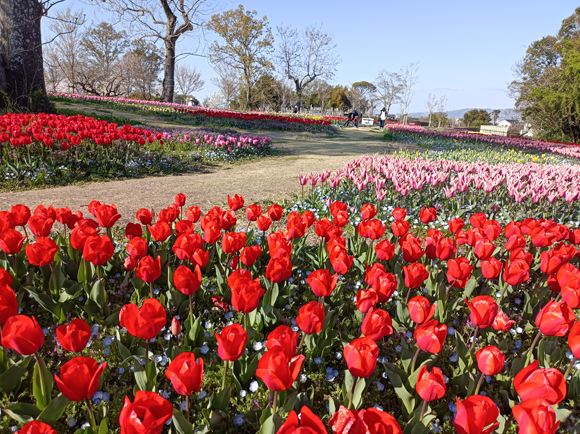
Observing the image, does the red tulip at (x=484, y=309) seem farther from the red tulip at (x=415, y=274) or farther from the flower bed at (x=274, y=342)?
the red tulip at (x=415, y=274)

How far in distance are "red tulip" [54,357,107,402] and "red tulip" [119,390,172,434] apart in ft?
0.88

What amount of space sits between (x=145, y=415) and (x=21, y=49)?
48.4ft

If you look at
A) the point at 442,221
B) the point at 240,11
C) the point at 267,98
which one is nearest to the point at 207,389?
the point at 442,221

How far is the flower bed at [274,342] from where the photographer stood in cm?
127

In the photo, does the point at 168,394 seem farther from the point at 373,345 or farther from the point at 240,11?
the point at 240,11

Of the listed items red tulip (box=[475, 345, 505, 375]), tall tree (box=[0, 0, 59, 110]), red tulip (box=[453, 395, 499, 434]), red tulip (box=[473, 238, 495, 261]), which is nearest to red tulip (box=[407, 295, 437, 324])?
red tulip (box=[475, 345, 505, 375])

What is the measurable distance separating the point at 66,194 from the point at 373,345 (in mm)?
6191

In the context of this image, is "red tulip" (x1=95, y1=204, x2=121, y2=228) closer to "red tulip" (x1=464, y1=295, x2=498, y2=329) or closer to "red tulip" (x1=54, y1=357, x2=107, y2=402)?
"red tulip" (x1=54, y1=357, x2=107, y2=402)

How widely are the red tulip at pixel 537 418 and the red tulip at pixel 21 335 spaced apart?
1.68 metres

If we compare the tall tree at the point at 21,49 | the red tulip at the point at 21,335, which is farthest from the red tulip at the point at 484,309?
the tall tree at the point at 21,49

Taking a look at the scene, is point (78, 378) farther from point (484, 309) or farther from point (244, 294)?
point (484, 309)

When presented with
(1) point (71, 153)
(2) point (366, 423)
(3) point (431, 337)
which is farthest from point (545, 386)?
(1) point (71, 153)

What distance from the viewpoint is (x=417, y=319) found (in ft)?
5.93

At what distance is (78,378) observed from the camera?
121 centimetres
